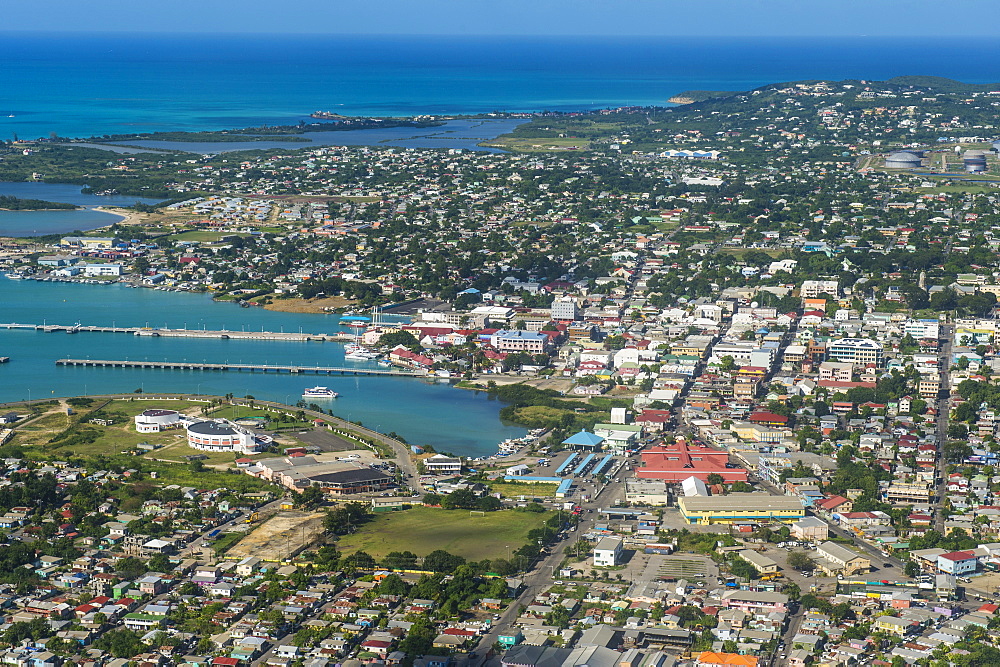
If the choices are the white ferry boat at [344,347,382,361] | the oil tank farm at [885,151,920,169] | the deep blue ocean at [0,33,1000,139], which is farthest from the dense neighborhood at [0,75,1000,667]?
the deep blue ocean at [0,33,1000,139]

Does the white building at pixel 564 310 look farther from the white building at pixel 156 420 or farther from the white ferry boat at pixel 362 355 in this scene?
the white building at pixel 156 420

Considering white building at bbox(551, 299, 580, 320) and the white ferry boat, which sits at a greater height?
white building at bbox(551, 299, 580, 320)

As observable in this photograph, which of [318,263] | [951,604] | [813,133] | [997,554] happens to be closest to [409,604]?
[951,604]

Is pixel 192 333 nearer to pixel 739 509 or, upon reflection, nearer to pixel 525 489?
pixel 525 489

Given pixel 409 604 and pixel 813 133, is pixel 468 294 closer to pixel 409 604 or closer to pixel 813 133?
pixel 409 604

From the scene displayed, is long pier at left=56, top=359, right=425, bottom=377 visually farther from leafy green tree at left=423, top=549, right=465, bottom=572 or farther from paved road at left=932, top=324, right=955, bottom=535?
leafy green tree at left=423, top=549, right=465, bottom=572

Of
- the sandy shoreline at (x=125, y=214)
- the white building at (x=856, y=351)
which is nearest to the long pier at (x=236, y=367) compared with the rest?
the white building at (x=856, y=351)
